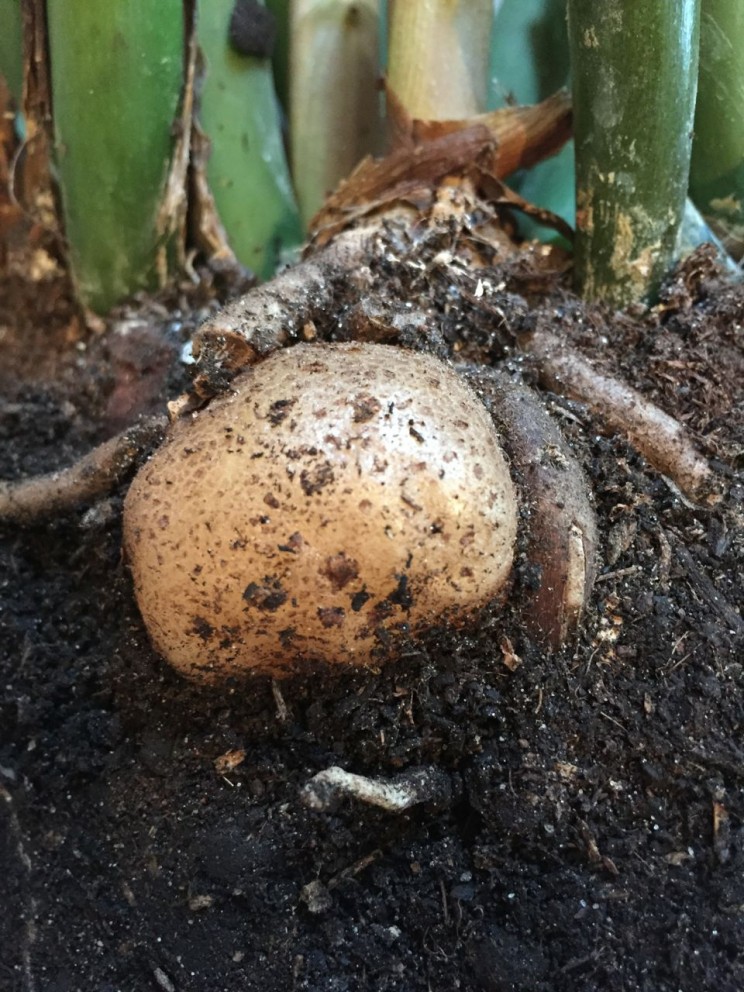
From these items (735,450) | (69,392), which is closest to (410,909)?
(735,450)

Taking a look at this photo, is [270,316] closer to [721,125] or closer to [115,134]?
[115,134]

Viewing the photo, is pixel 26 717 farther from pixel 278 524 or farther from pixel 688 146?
pixel 688 146

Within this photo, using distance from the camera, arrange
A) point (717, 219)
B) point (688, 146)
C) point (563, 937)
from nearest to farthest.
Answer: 1. point (563, 937)
2. point (688, 146)
3. point (717, 219)

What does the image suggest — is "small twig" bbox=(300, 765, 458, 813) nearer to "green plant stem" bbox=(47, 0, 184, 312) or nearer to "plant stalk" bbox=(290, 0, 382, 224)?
"green plant stem" bbox=(47, 0, 184, 312)

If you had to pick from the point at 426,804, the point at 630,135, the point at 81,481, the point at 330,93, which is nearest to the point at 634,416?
the point at 630,135

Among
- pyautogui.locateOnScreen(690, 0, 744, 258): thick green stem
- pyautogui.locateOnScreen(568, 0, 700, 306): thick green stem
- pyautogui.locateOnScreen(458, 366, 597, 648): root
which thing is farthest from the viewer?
pyautogui.locateOnScreen(690, 0, 744, 258): thick green stem

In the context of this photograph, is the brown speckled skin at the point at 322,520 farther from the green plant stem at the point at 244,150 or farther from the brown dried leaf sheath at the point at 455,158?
the green plant stem at the point at 244,150

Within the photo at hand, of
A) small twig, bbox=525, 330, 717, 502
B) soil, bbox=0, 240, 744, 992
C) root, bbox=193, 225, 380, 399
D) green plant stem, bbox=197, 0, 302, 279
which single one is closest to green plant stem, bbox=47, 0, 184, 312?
green plant stem, bbox=197, 0, 302, 279
